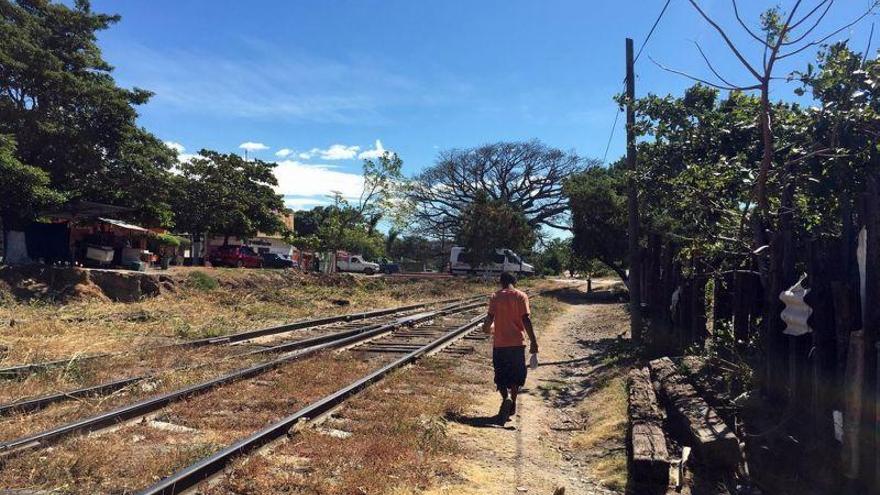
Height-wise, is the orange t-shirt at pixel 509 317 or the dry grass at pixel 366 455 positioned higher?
the orange t-shirt at pixel 509 317

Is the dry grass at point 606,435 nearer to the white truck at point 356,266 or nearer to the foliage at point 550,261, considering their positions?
the white truck at point 356,266

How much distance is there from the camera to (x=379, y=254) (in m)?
82.3

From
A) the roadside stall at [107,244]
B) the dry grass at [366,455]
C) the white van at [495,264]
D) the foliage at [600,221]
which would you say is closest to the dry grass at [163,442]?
the dry grass at [366,455]

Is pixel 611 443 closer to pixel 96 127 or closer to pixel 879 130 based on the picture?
pixel 879 130

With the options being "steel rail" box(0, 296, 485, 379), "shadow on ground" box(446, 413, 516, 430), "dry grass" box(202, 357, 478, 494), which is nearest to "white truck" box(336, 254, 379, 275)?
"steel rail" box(0, 296, 485, 379)

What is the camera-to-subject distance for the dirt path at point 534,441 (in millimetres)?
5699

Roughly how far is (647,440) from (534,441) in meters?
1.81

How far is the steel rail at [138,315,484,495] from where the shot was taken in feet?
15.5

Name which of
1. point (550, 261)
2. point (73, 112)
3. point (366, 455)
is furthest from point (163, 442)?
point (550, 261)

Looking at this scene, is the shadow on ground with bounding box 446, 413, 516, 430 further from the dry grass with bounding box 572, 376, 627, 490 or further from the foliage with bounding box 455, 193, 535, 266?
the foliage with bounding box 455, 193, 535, 266

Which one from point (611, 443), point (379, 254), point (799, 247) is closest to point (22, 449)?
point (611, 443)

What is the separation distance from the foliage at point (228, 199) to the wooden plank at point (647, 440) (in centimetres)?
3442

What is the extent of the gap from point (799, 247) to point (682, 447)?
2.75 metres

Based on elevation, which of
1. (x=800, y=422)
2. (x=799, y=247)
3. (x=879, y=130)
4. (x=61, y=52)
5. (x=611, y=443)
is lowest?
(x=611, y=443)
